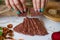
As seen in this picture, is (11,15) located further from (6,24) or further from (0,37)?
(0,37)

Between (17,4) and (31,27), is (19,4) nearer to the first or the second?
(17,4)

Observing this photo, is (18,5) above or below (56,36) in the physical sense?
→ above

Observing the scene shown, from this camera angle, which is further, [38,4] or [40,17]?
[40,17]

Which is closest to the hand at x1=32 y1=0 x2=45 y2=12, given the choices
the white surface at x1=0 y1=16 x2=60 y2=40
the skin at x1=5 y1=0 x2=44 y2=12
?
the skin at x1=5 y1=0 x2=44 y2=12

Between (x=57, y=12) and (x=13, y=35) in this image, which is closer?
(x=13, y=35)

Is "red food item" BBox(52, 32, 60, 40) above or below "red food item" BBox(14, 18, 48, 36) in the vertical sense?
below

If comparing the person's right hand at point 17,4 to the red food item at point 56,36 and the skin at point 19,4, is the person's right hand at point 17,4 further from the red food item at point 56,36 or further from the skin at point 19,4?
the red food item at point 56,36

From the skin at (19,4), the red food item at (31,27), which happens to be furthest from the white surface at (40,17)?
the skin at (19,4)

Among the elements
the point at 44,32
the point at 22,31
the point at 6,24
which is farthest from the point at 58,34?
the point at 6,24

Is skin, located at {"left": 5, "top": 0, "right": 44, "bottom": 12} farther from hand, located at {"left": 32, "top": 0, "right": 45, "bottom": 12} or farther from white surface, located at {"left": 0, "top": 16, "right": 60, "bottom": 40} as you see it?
white surface, located at {"left": 0, "top": 16, "right": 60, "bottom": 40}

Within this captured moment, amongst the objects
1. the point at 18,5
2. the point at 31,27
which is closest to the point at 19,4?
the point at 18,5

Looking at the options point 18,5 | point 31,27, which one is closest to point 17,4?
point 18,5
